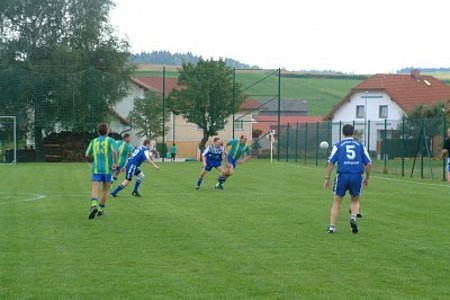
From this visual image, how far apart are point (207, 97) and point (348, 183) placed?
47.1m

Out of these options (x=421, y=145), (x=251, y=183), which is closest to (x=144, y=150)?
(x=251, y=183)

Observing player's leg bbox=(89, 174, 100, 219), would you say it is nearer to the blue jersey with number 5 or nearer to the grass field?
the grass field

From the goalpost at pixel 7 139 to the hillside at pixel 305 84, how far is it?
58725 mm

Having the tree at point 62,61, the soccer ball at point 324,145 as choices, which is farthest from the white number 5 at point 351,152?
the tree at point 62,61

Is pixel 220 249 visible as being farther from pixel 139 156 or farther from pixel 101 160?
pixel 139 156

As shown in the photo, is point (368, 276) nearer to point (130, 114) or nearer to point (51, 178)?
point (51, 178)

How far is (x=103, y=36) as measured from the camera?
2154 inches

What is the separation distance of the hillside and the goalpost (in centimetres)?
5873

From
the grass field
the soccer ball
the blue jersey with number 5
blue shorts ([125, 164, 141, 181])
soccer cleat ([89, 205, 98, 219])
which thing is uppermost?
the blue jersey with number 5

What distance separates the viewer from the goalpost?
4603 centimetres

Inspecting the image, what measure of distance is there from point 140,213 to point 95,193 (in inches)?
56.0

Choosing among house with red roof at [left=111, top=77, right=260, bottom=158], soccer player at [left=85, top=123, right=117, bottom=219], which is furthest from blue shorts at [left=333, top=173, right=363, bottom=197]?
house with red roof at [left=111, top=77, right=260, bottom=158]

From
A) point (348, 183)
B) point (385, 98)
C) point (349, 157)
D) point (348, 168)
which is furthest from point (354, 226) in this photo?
point (385, 98)

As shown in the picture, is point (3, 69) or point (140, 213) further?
point (3, 69)
